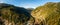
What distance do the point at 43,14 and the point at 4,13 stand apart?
4.70m

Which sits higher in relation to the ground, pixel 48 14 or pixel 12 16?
pixel 48 14

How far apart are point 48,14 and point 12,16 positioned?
429 centimetres

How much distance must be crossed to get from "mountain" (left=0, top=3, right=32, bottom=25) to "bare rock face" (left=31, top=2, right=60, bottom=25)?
1384mm

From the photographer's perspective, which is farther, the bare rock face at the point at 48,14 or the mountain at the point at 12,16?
the mountain at the point at 12,16

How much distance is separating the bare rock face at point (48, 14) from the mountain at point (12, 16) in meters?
1.38

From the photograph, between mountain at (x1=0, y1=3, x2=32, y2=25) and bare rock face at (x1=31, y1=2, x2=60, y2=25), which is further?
mountain at (x1=0, y1=3, x2=32, y2=25)

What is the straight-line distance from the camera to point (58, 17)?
21.4m

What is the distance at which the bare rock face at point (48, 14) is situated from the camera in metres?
21.3

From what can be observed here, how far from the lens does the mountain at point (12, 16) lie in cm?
2272

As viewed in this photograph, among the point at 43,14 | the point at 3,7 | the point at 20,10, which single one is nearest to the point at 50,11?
the point at 43,14

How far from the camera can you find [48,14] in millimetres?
22578

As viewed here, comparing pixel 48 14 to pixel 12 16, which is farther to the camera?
pixel 12 16

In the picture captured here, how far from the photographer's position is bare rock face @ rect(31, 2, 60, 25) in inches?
838

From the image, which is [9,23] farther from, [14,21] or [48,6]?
[48,6]
